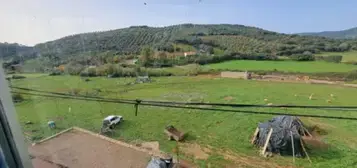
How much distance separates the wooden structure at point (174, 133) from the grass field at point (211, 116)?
14 cm

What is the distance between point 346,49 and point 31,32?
56.2 feet

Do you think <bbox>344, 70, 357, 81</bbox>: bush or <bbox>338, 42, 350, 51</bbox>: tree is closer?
<bbox>344, 70, 357, 81</bbox>: bush

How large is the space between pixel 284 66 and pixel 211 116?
8.68 m

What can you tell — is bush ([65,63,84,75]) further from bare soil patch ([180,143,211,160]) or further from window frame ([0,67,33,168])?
bare soil patch ([180,143,211,160])

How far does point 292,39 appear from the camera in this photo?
1548cm

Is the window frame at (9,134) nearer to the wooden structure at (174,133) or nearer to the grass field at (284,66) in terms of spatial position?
the wooden structure at (174,133)

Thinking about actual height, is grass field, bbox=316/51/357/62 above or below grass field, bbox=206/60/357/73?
above

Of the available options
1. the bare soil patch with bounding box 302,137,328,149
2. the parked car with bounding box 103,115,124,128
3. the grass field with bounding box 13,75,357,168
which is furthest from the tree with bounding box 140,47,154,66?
the bare soil patch with bounding box 302,137,328,149

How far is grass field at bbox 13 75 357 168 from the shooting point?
427 centimetres

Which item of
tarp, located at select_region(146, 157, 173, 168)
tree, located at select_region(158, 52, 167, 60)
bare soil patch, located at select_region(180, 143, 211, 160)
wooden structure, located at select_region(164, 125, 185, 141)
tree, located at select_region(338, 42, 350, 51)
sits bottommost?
bare soil patch, located at select_region(180, 143, 211, 160)

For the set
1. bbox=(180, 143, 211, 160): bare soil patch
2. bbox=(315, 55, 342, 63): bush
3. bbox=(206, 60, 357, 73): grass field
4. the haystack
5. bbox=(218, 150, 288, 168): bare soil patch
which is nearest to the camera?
bbox=(218, 150, 288, 168): bare soil patch

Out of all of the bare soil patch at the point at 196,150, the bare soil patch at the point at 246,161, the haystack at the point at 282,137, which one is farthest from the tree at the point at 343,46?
the bare soil patch at the point at 196,150

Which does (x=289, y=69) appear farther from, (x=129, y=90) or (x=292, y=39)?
(x=129, y=90)

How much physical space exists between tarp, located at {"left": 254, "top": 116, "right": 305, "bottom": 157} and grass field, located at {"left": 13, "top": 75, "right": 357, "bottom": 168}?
0.60 feet
